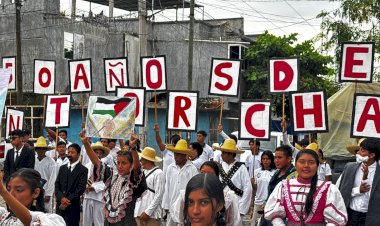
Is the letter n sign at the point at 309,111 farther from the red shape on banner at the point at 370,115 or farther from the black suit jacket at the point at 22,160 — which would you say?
the black suit jacket at the point at 22,160

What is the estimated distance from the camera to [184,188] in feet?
28.3

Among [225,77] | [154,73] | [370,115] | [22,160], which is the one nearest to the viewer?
[370,115]

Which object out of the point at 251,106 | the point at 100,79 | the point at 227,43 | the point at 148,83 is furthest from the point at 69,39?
the point at 251,106

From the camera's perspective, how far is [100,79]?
33.9 m

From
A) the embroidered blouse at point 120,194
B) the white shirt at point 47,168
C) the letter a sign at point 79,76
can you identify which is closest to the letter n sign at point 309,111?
the embroidered blouse at point 120,194

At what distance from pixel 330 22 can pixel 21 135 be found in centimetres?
1149

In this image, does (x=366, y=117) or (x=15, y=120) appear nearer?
(x=366, y=117)

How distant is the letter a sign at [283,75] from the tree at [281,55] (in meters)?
19.7

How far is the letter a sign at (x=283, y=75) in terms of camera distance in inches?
413

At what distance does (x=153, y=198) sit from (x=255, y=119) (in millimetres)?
2500

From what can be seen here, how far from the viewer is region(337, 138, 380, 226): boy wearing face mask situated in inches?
298

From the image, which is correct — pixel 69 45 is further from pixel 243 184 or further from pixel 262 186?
pixel 243 184

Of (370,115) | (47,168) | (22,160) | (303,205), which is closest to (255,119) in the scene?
(370,115)

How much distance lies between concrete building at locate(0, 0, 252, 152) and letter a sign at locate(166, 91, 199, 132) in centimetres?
1890
